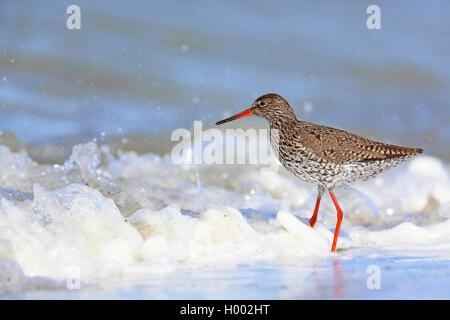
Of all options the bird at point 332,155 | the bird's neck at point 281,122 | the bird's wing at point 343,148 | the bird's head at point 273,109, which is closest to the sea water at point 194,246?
the bird at point 332,155

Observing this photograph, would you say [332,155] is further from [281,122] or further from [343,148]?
[281,122]

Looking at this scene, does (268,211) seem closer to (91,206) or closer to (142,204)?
(142,204)

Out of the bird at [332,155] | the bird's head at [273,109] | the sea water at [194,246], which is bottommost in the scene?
the sea water at [194,246]

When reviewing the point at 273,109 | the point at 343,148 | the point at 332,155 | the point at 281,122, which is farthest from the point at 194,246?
the point at 273,109

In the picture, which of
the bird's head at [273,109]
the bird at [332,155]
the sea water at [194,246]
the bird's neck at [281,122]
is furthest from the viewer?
the bird's head at [273,109]

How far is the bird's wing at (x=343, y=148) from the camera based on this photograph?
7398 millimetres

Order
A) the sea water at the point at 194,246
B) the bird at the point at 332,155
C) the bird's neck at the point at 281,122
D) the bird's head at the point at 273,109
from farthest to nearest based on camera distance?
the bird's head at the point at 273,109
the bird's neck at the point at 281,122
the bird at the point at 332,155
the sea water at the point at 194,246

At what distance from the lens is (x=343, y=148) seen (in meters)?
7.47

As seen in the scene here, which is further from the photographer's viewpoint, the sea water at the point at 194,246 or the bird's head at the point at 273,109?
the bird's head at the point at 273,109

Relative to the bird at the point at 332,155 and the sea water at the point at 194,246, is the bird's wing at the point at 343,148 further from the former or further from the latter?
the sea water at the point at 194,246

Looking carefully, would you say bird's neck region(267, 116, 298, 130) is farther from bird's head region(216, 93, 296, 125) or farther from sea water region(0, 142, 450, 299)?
sea water region(0, 142, 450, 299)

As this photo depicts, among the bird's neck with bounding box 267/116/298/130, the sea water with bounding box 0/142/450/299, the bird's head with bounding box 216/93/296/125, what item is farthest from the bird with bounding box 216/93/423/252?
the sea water with bounding box 0/142/450/299
